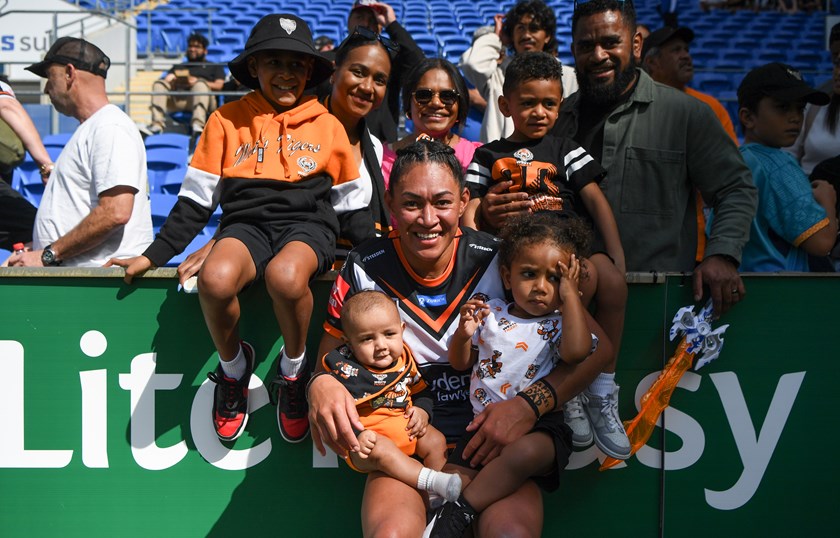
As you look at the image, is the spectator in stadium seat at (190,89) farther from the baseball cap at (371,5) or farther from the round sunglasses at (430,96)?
the round sunglasses at (430,96)

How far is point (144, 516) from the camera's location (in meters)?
3.19

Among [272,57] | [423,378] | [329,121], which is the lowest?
[423,378]

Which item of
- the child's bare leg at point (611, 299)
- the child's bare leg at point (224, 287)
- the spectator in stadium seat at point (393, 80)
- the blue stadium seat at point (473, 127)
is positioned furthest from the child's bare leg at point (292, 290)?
the blue stadium seat at point (473, 127)

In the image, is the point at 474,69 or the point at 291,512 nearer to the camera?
the point at 291,512

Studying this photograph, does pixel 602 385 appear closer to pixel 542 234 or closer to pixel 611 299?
pixel 611 299

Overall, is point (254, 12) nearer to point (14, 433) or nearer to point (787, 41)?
point (787, 41)

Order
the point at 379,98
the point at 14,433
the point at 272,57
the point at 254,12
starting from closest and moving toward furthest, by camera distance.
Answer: the point at 14,433 < the point at 272,57 < the point at 379,98 < the point at 254,12

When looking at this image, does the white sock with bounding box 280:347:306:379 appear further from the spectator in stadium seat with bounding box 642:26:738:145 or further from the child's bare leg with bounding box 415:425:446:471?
the spectator in stadium seat with bounding box 642:26:738:145

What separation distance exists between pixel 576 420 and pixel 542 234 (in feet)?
2.33

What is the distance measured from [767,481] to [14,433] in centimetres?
302

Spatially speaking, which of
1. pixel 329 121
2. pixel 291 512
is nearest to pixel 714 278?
pixel 329 121

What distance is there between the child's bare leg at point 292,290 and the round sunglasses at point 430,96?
4.09ft

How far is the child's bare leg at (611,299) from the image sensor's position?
9.84 ft

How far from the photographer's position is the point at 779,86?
3.70 m
